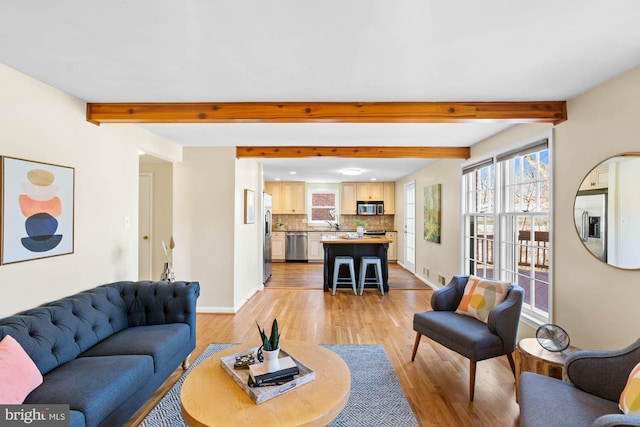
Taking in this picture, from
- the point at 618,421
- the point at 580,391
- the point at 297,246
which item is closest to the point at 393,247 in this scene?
the point at 297,246

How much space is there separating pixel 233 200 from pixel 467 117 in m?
3.08

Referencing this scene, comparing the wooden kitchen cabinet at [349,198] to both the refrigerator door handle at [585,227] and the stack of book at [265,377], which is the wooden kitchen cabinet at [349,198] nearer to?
the refrigerator door handle at [585,227]

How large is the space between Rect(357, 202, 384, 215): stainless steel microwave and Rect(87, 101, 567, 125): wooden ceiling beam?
5.95 metres

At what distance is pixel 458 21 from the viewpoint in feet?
4.90

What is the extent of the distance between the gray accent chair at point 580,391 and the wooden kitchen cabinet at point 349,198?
690cm

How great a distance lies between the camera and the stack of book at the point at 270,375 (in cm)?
158

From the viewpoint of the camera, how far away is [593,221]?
222 cm

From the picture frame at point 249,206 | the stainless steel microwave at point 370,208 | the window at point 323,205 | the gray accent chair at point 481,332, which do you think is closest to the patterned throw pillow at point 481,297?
the gray accent chair at point 481,332

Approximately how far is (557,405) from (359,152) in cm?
351

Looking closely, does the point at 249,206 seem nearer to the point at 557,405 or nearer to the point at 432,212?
the point at 432,212

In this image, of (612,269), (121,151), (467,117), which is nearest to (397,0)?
(467,117)

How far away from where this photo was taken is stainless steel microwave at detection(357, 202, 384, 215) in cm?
855

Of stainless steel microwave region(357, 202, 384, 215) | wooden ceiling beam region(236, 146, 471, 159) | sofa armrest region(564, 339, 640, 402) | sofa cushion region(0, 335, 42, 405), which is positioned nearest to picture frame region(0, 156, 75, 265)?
sofa cushion region(0, 335, 42, 405)

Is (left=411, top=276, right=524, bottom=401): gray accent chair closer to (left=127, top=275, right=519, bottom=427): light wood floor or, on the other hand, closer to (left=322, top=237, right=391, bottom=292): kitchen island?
(left=127, top=275, right=519, bottom=427): light wood floor
